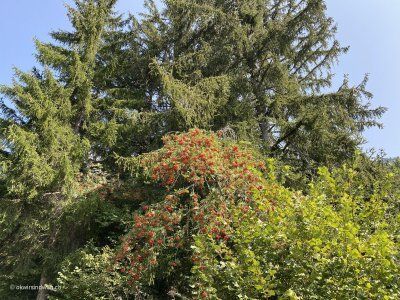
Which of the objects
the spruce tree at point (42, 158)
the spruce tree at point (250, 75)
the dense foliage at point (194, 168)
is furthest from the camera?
the spruce tree at point (250, 75)

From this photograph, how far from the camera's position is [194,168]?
704cm

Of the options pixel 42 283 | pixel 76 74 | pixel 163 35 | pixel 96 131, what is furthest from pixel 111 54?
pixel 42 283

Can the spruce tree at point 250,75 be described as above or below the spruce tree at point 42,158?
above

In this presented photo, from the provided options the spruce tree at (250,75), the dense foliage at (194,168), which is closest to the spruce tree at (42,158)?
the dense foliage at (194,168)

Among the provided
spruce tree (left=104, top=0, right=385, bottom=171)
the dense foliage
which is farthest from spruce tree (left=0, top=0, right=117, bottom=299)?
spruce tree (left=104, top=0, right=385, bottom=171)

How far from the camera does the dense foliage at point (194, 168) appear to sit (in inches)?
152

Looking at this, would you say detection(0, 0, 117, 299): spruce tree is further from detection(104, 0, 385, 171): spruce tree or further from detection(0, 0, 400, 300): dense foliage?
detection(104, 0, 385, 171): spruce tree

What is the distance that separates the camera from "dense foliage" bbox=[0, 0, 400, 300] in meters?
3.85

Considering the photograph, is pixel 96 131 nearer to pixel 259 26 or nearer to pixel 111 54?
pixel 111 54

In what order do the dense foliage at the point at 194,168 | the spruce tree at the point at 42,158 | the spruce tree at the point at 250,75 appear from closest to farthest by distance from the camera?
the dense foliage at the point at 194,168 → the spruce tree at the point at 42,158 → the spruce tree at the point at 250,75

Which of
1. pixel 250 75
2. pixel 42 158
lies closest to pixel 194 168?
pixel 42 158

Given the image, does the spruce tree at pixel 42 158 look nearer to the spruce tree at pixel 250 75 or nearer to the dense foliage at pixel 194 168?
the dense foliage at pixel 194 168

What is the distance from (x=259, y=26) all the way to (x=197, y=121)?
16.1 ft

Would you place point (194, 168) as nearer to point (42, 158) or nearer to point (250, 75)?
point (42, 158)
